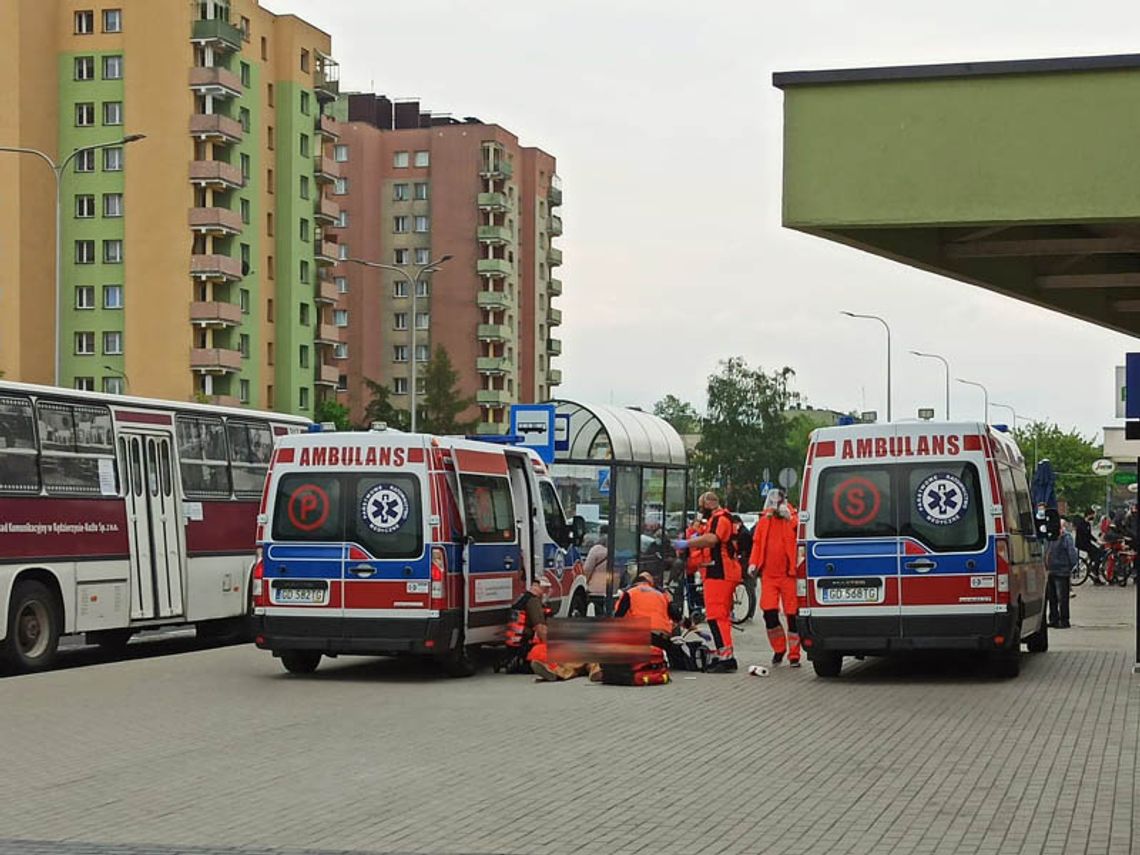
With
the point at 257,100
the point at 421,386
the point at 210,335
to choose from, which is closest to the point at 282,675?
the point at 210,335

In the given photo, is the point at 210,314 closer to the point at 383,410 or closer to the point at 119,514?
the point at 383,410

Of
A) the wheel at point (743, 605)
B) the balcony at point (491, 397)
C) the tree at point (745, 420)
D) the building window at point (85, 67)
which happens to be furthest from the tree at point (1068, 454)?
the wheel at point (743, 605)

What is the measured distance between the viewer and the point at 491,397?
417 feet

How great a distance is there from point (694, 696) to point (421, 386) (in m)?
103

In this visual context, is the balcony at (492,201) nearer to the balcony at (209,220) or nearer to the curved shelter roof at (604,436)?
the balcony at (209,220)

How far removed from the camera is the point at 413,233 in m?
127

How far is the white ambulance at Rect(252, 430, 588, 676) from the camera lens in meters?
18.9

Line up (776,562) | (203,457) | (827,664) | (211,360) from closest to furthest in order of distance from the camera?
(827,664), (776,562), (203,457), (211,360)

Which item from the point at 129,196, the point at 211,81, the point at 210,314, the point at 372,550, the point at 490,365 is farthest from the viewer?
the point at 490,365

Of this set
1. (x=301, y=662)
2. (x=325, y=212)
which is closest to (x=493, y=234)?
(x=325, y=212)

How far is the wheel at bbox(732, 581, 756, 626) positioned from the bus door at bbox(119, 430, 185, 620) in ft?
30.0

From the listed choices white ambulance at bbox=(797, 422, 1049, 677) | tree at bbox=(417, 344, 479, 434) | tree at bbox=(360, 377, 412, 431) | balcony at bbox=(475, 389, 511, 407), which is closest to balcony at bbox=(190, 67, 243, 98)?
tree at bbox=(360, 377, 412, 431)

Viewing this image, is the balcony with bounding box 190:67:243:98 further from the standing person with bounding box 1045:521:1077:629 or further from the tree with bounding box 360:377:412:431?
the standing person with bounding box 1045:521:1077:629

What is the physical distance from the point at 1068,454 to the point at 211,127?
2493 inches
